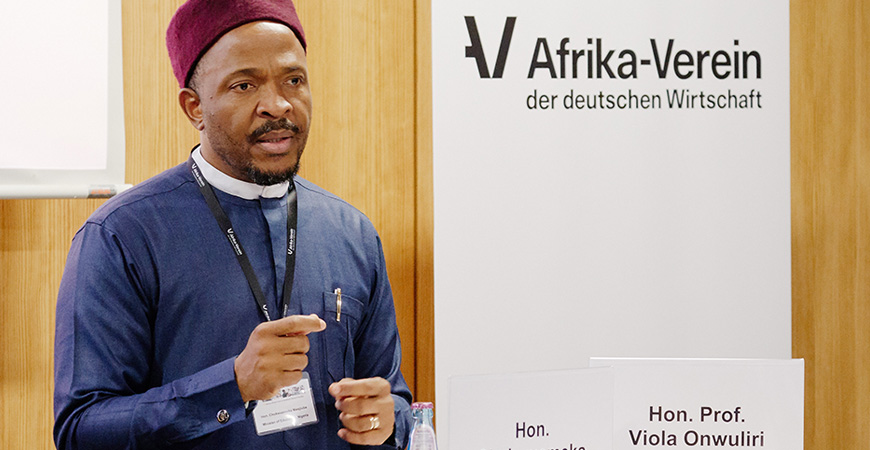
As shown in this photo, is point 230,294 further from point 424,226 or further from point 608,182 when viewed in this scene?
point 608,182

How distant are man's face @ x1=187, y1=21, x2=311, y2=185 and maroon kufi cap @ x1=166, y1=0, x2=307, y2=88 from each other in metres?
0.02

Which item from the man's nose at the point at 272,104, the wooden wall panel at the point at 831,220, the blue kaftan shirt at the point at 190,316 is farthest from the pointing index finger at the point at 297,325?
the wooden wall panel at the point at 831,220

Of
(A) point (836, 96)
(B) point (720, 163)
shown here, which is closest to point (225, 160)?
(B) point (720, 163)

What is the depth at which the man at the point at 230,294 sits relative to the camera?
5.43ft

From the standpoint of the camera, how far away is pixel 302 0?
9.52ft

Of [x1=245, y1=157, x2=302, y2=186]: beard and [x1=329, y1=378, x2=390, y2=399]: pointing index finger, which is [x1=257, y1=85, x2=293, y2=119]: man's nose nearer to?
[x1=245, y1=157, x2=302, y2=186]: beard

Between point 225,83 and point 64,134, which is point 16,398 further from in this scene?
point 225,83

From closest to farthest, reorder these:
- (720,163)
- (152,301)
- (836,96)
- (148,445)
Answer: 1. (148,445)
2. (152,301)
3. (720,163)
4. (836,96)

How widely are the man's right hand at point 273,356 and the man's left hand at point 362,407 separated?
5.0 inches

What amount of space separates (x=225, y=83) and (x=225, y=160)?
180 mm

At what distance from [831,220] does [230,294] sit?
2.43 m

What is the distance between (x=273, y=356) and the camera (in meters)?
1.62

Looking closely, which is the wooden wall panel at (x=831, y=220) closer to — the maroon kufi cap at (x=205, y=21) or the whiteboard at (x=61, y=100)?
the maroon kufi cap at (x=205, y=21)

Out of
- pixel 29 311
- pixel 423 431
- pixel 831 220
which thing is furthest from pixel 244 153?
pixel 831 220
